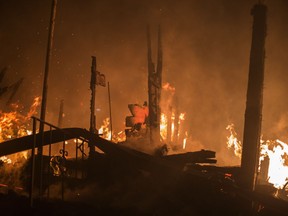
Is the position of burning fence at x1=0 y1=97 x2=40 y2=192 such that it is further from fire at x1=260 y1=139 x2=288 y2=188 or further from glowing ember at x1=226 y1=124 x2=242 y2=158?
glowing ember at x1=226 y1=124 x2=242 y2=158

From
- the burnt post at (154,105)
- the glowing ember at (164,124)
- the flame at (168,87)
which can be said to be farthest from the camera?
the flame at (168,87)

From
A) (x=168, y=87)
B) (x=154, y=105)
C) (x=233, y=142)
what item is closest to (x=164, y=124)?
(x=168, y=87)

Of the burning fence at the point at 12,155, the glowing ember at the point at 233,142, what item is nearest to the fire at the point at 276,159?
the glowing ember at the point at 233,142

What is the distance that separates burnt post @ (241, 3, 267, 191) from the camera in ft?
39.8

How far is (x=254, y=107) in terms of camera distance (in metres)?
12.4

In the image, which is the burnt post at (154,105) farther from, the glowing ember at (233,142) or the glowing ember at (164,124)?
the glowing ember at (233,142)

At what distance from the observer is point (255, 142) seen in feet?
40.2

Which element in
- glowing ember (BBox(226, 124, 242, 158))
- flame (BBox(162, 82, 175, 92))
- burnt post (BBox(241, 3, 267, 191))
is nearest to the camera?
burnt post (BBox(241, 3, 267, 191))

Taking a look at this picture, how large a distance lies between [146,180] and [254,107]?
576cm

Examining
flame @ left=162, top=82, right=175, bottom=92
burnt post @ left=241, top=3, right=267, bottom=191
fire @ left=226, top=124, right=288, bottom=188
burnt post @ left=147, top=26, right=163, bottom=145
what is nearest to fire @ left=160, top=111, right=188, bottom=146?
flame @ left=162, top=82, right=175, bottom=92

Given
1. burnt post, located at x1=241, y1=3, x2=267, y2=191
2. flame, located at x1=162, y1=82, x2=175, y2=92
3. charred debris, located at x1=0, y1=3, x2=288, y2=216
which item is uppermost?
flame, located at x1=162, y1=82, x2=175, y2=92

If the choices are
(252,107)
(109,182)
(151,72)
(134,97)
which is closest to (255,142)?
(252,107)

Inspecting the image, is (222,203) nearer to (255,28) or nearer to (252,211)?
(252,211)

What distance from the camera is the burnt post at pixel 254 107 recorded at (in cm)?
1213
